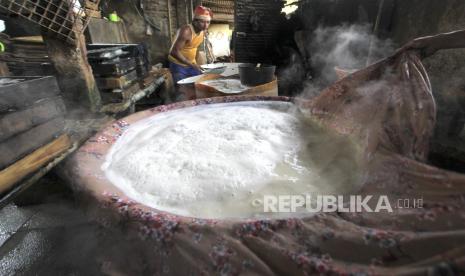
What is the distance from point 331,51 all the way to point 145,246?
483cm

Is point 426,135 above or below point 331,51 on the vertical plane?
below

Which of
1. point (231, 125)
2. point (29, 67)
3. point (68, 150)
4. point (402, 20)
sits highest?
point (402, 20)

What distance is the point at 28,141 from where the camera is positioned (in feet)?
7.16

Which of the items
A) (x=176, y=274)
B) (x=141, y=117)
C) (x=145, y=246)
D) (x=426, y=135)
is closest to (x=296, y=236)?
(x=176, y=274)

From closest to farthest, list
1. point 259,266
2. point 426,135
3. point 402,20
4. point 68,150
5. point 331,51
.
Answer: point 259,266
point 426,135
point 68,150
point 402,20
point 331,51

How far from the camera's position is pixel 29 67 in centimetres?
389

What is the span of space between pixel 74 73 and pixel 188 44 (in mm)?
2777

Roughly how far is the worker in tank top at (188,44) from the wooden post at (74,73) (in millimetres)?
2099

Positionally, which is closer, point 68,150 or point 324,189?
point 324,189

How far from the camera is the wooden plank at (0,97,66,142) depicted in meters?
1.94

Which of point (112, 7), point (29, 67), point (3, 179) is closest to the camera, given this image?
point (3, 179)

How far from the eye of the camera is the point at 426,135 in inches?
45.1

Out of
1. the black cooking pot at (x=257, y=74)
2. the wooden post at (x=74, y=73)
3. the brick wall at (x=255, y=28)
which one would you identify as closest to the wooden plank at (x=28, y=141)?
the wooden post at (x=74, y=73)

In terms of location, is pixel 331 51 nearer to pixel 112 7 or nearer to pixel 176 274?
pixel 176 274
